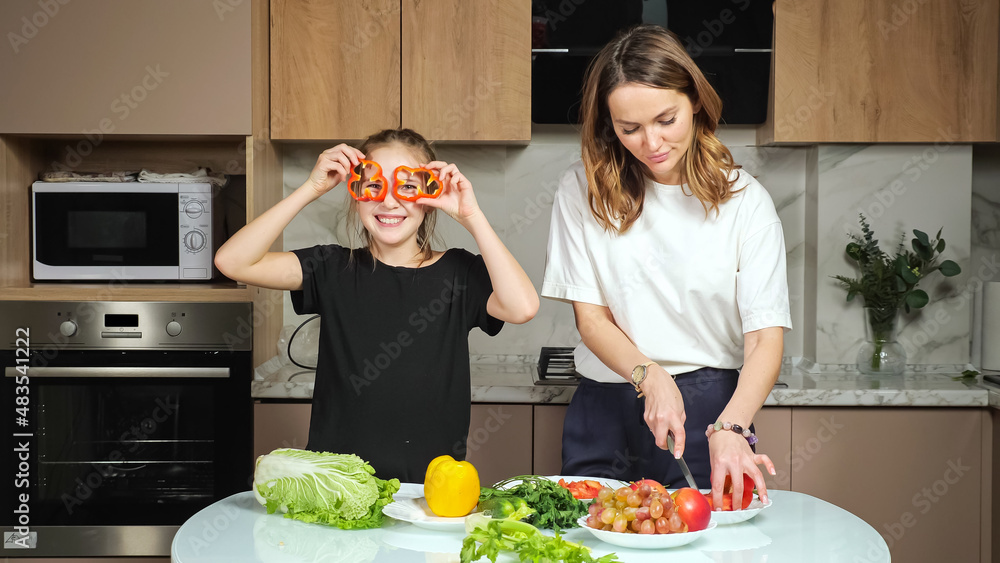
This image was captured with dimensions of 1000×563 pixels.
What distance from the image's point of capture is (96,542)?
2389mm

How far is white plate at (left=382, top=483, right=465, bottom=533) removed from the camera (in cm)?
117

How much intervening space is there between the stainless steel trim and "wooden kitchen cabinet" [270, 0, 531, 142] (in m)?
1.21

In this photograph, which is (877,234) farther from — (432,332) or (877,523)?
(432,332)

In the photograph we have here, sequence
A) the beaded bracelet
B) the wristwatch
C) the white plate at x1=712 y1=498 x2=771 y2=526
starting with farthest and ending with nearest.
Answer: the wristwatch, the beaded bracelet, the white plate at x1=712 y1=498 x2=771 y2=526

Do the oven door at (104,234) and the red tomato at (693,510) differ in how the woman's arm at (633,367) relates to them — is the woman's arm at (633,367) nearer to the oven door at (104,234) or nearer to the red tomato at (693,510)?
the red tomato at (693,510)

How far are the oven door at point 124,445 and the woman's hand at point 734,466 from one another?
5.06 feet

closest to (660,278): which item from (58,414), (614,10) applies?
(614,10)

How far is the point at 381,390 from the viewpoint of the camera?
1597mm

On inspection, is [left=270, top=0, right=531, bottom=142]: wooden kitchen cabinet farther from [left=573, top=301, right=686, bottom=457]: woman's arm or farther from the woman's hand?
the woman's hand

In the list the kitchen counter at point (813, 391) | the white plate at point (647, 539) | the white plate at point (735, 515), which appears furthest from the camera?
the kitchen counter at point (813, 391)

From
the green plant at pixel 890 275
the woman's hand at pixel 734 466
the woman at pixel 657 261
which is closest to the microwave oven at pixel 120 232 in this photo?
the woman at pixel 657 261

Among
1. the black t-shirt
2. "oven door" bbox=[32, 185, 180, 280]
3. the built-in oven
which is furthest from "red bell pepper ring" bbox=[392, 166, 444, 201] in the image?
"oven door" bbox=[32, 185, 180, 280]

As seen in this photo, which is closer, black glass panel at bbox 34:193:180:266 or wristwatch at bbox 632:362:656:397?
wristwatch at bbox 632:362:656:397

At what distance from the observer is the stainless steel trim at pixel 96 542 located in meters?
2.38
